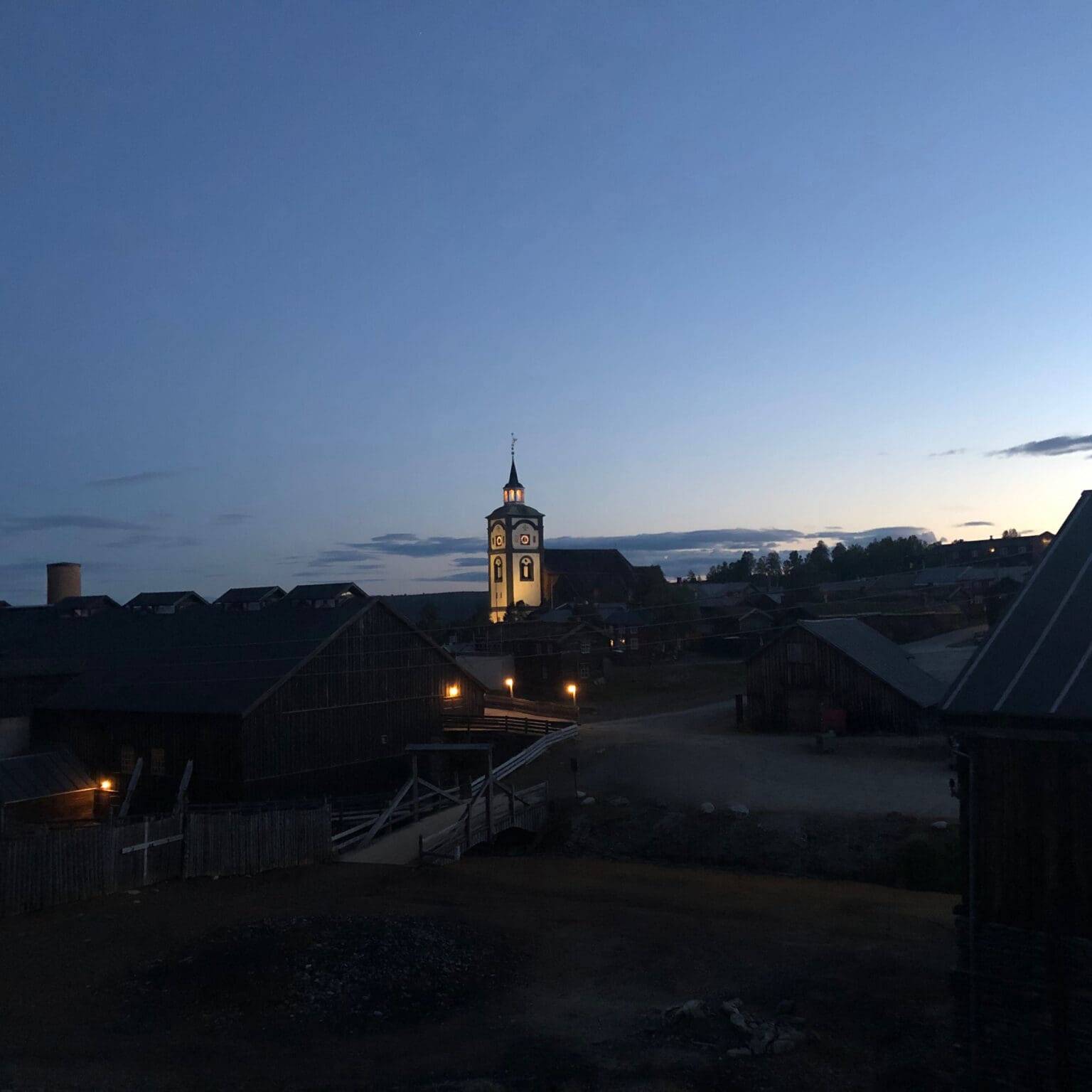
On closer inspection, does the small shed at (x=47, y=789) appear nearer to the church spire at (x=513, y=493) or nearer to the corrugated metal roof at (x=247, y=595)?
the corrugated metal roof at (x=247, y=595)

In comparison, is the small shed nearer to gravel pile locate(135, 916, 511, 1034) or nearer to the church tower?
gravel pile locate(135, 916, 511, 1034)

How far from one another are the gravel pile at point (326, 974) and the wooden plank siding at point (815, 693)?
97.9 ft

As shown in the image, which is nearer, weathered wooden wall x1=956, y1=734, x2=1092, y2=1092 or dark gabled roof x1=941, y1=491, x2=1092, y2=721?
weathered wooden wall x1=956, y1=734, x2=1092, y2=1092

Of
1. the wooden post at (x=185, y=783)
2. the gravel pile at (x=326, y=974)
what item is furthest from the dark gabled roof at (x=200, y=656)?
the gravel pile at (x=326, y=974)

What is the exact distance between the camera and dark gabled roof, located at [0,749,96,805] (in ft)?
120

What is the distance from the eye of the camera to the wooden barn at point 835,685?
4400cm

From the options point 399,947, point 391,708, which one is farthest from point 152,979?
point 391,708

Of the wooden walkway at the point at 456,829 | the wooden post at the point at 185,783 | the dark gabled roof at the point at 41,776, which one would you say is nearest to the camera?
the wooden walkway at the point at 456,829

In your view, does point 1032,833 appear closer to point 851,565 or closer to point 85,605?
point 85,605

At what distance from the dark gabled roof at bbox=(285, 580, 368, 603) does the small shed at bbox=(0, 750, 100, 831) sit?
12.0 m

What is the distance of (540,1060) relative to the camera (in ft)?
44.1

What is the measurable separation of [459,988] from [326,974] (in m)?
2.34

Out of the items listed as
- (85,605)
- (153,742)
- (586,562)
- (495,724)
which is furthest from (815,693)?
(586,562)

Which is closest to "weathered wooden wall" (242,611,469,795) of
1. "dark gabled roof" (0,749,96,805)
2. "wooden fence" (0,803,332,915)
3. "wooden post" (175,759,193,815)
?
"wooden post" (175,759,193,815)
